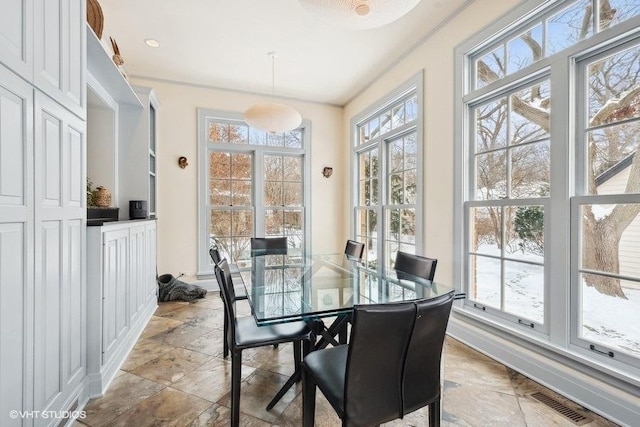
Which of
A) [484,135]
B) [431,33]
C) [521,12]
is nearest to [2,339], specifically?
[484,135]

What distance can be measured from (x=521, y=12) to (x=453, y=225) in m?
1.75

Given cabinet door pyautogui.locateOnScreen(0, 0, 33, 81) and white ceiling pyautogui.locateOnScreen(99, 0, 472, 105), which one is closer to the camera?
cabinet door pyautogui.locateOnScreen(0, 0, 33, 81)

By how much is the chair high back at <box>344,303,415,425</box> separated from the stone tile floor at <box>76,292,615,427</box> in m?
0.68

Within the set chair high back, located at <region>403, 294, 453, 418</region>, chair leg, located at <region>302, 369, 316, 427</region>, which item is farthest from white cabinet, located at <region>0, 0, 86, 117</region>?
chair high back, located at <region>403, 294, 453, 418</region>

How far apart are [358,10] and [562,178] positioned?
170cm

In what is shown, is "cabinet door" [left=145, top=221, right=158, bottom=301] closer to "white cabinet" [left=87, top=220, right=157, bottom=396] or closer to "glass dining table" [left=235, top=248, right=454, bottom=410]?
"white cabinet" [left=87, top=220, right=157, bottom=396]

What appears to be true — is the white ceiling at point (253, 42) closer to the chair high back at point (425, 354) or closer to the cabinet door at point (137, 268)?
the cabinet door at point (137, 268)

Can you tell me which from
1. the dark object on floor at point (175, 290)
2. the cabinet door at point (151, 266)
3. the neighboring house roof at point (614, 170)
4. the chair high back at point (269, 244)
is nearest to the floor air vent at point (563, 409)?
the neighboring house roof at point (614, 170)

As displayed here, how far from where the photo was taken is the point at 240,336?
1.76 m

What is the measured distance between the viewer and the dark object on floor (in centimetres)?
383

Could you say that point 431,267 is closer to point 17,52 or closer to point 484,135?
point 484,135

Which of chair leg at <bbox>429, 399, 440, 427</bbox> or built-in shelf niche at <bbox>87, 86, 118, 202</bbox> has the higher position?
built-in shelf niche at <bbox>87, 86, 118, 202</bbox>

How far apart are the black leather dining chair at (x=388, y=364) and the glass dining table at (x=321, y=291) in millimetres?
278

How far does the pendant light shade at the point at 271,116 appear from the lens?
2906 millimetres
